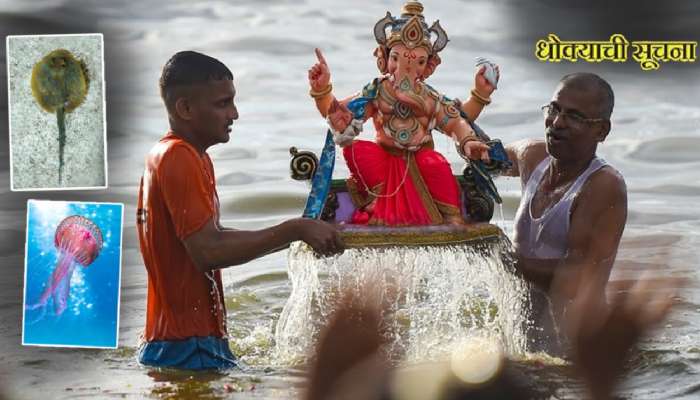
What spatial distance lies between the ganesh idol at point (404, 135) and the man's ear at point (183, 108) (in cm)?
83

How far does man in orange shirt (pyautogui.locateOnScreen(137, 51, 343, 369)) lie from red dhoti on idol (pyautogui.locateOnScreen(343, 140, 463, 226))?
767 mm

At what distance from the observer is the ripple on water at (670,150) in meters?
11.2

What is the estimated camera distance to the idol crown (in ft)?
18.5

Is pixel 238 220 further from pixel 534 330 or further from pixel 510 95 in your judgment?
pixel 534 330

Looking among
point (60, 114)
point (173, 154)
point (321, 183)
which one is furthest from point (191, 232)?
point (60, 114)

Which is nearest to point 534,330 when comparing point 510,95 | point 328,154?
point 328,154

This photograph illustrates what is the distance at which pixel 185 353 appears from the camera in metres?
5.06

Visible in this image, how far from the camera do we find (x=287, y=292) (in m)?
8.20

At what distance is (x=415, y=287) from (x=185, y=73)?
6.02 ft

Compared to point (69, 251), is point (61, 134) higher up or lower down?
higher up

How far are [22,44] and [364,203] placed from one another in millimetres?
2492

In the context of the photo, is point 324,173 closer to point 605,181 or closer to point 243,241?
point 243,241

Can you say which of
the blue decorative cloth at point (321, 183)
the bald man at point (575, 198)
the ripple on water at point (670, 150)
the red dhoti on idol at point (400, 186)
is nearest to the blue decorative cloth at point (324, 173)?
the blue decorative cloth at point (321, 183)

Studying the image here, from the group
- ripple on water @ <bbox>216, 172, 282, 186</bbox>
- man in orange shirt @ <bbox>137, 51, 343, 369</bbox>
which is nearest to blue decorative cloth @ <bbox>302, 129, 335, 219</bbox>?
man in orange shirt @ <bbox>137, 51, 343, 369</bbox>
